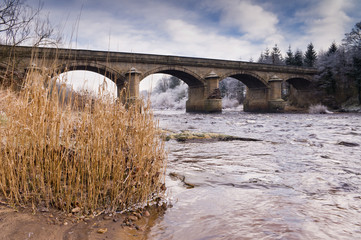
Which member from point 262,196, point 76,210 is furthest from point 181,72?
point 76,210

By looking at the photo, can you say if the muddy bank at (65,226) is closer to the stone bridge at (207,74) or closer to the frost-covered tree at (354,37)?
the stone bridge at (207,74)

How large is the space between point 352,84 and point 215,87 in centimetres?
1736

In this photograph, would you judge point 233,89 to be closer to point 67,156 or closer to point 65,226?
point 67,156

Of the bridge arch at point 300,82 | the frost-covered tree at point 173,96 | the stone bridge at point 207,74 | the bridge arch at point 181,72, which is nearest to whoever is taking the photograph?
the stone bridge at point 207,74

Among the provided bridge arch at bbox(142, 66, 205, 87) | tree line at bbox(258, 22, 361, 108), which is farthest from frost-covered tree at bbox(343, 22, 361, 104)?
bridge arch at bbox(142, 66, 205, 87)

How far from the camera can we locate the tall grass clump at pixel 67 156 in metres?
2.19

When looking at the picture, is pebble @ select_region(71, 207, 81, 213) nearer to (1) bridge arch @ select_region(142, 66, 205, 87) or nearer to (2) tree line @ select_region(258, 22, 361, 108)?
(1) bridge arch @ select_region(142, 66, 205, 87)

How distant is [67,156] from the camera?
217 centimetres

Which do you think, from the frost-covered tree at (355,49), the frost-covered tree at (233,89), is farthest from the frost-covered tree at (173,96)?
the frost-covered tree at (355,49)

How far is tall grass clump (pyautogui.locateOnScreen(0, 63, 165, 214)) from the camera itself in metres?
2.19

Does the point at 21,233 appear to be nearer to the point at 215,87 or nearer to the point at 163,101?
the point at 215,87

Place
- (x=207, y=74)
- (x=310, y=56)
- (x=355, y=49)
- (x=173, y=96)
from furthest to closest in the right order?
(x=173, y=96) → (x=310, y=56) → (x=355, y=49) → (x=207, y=74)

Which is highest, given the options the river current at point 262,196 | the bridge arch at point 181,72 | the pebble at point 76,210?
the bridge arch at point 181,72

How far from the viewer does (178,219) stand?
2412mm
